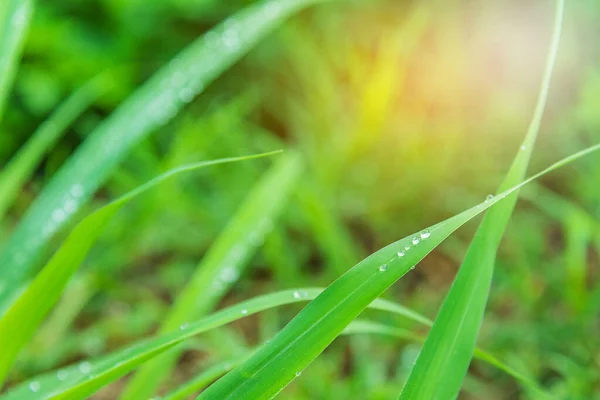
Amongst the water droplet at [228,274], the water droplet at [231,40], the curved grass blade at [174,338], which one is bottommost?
the curved grass blade at [174,338]

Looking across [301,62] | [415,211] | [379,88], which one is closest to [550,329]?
[415,211]

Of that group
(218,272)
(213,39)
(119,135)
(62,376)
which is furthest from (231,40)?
(62,376)

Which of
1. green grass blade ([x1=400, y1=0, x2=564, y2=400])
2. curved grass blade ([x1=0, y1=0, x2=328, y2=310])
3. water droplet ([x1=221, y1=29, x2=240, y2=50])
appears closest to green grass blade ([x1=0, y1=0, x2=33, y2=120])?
curved grass blade ([x1=0, y1=0, x2=328, y2=310])

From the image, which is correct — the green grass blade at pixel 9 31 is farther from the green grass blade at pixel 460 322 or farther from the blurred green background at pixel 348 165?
the green grass blade at pixel 460 322

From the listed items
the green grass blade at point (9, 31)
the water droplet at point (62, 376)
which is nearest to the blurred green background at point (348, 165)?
the water droplet at point (62, 376)

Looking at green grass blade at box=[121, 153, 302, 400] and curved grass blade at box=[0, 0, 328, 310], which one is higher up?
curved grass blade at box=[0, 0, 328, 310]

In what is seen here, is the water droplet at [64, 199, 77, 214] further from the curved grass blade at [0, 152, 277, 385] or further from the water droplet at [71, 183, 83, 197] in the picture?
the curved grass blade at [0, 152, 277, 385]
